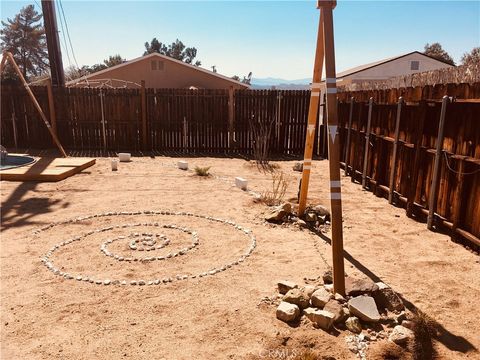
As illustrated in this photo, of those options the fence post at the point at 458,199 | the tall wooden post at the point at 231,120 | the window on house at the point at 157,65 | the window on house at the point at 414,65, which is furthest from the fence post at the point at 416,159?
the window on house at the point at 414,65

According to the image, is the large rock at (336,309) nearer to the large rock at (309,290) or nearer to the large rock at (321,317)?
the large rock at (321,317)

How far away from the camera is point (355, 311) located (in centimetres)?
304

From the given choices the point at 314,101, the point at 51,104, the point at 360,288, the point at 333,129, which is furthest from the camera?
the point at 51,104

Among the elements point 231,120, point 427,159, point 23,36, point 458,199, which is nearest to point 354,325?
point 458,199

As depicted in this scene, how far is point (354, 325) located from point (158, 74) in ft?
69.6

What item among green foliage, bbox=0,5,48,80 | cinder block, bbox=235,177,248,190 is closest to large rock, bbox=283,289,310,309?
cinder block, bbox=235,177,248,190

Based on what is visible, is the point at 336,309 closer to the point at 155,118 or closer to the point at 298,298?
the point at 298,298

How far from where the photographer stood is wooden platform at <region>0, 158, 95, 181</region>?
7957 millimetres

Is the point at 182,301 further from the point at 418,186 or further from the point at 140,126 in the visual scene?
the point at 140,126

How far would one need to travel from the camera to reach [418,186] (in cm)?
577

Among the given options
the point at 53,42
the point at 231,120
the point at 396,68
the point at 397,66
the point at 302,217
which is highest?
the point at 397,66

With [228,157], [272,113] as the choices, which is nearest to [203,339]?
[228,157]

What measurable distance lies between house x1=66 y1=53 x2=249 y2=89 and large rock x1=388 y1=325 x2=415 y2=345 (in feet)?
66.5

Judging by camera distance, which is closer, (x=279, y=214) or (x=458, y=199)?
(x=458, y=199)
